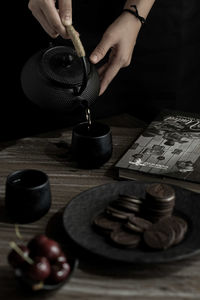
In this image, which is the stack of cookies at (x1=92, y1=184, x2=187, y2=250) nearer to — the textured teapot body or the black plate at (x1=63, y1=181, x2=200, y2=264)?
the black plate at (x1=63, y1=181, x2=200, y2=264)

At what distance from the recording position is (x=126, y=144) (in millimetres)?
1768

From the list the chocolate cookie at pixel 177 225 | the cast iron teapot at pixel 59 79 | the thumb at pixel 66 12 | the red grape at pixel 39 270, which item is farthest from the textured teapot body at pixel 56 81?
the red grape at pixel 39 270

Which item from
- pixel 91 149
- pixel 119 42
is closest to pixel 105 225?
pixel 91 149

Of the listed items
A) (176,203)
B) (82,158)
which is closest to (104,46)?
(82,158)

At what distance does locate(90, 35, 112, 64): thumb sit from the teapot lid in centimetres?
14

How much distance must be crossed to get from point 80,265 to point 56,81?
63 centimetres

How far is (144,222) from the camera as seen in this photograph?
119cm

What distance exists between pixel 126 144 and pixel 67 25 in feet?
1.46

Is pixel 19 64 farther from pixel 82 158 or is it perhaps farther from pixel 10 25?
pixel 82 158

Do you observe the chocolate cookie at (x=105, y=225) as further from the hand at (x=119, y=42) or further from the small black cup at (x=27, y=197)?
the hand at (x=119, y=42)

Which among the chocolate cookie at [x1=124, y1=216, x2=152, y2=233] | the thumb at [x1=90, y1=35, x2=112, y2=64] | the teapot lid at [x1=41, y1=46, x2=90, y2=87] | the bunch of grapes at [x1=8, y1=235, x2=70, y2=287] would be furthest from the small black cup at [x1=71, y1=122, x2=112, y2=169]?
the bunch of grapes at [x1=8, y1=235, x2=70, y2=287]

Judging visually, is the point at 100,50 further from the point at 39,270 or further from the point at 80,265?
the point at 39,270

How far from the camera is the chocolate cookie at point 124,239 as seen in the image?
1145 mm

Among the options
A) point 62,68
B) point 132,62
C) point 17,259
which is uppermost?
point 62,68
